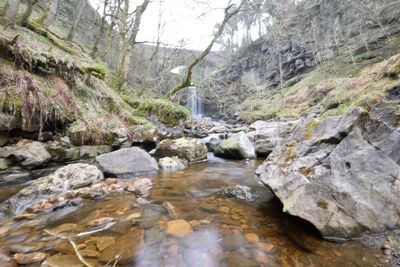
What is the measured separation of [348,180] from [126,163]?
3.93m

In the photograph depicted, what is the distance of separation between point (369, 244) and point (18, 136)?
532cm

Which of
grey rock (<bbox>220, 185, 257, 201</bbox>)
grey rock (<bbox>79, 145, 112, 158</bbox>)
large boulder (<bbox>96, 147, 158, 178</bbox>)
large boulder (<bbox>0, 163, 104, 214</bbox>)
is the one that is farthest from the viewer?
grey rock (<bbox>79, 145, 112, 158</bbox>)

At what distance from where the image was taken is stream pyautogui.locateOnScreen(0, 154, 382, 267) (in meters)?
1.94

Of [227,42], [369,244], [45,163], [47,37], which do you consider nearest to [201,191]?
[369,244]

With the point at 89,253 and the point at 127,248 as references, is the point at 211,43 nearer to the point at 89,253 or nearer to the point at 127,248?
the point at 127,248

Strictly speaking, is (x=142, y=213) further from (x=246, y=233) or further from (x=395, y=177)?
(x=395, y=177)

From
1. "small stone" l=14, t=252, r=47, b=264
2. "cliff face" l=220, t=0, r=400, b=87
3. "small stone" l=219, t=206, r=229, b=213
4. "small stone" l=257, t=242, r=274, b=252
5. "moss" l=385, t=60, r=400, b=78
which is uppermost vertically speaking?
"cliff face" l=220, t=0, r=400, b=87

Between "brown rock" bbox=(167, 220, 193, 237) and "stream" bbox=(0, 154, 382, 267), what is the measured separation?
5 centimetres

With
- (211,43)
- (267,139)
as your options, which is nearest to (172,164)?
(267,139)

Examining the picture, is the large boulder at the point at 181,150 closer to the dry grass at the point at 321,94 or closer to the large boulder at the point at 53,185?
the large boulder at the point at 53,185

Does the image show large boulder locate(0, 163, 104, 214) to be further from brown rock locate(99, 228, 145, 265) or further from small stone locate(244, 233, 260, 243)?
small stone locate(244, 233, 260, 243)

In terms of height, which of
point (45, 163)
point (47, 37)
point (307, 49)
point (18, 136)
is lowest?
point (45, 163)

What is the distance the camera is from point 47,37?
9.72 metres

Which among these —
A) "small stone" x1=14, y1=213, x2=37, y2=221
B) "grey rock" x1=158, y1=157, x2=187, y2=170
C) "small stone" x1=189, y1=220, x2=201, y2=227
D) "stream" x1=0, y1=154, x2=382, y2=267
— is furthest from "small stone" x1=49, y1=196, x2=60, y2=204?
"grey rock" x1=158, y1=157, x2=187, y2=170
